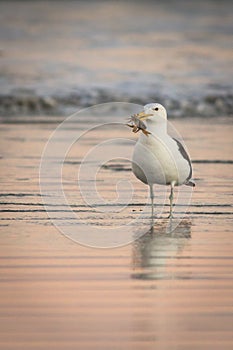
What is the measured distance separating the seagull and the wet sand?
1.14 ft

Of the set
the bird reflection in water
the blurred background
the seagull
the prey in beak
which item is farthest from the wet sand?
the blurred background

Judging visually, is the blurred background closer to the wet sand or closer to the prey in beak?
the prey in beak

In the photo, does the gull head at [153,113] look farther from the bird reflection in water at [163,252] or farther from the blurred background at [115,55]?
the blurred background at [115,55]

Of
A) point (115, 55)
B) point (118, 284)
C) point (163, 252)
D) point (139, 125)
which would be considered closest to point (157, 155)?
point (139, 125)

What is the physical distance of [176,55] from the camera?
91.8 ft

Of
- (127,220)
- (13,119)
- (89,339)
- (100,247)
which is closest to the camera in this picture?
(89,339)

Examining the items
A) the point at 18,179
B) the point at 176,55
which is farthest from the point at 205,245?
the point at 176,55

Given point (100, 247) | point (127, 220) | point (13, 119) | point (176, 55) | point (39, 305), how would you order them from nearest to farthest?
point (39, 305) < point (100, 247) < point (127, 220) < point (13, 119) < point (176, 55)

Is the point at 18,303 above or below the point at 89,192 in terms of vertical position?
below

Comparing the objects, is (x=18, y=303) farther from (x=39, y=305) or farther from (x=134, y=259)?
(x=134, y=259)

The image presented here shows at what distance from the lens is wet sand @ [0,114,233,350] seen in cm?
534

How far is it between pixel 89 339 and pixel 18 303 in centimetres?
76

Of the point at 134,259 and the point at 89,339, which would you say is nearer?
the point at 89,339

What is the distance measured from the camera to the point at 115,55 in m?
28.1
